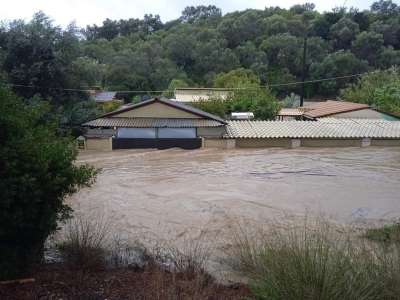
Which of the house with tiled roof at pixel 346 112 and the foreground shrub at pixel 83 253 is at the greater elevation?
the house with tiled roof at pixel 346 112

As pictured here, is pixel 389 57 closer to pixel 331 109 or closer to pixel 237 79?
pixel 237 79

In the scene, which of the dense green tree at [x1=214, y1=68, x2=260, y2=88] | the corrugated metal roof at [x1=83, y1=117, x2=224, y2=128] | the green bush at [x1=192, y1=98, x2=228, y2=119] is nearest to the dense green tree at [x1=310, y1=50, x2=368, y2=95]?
the dense green tree at [x1=214, y1=68, x2=260, y2=88]

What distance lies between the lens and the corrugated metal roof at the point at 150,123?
90.2ft

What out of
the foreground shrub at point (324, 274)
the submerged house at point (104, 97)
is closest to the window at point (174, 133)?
the submerged house at point (104, 97)

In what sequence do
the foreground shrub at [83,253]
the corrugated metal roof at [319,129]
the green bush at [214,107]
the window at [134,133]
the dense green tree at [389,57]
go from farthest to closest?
the dense green tree at [389,57] → the green bush at [214,107] → the corrugated metal roof at [319,129] → the window at [134,133] → the foreground shrub at [83,253]

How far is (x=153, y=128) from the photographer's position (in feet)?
90.1

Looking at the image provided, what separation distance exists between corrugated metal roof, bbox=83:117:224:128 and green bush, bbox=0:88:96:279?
67.2ft

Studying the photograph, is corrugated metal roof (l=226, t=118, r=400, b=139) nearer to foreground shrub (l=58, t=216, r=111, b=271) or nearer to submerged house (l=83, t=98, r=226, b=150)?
submerged house (l=83, t=98, r=226, b=150)

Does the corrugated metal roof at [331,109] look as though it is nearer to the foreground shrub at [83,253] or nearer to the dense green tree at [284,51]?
the dense green tree at [284,51]

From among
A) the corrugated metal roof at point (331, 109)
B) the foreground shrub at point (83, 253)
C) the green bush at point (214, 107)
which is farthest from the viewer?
the green bush at point (214, 107)

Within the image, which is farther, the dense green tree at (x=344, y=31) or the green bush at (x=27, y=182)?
the dense green tree at (x=344, y=31)

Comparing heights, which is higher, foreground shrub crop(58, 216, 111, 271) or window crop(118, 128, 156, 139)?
window crop(118, 128, 156, 139)

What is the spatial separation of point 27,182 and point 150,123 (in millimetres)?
22080

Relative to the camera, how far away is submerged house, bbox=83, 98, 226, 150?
27266 mm
